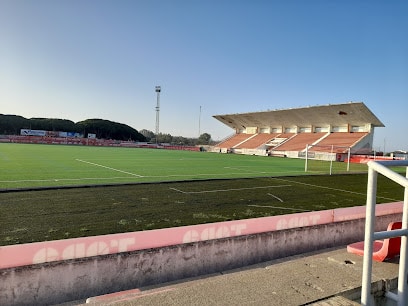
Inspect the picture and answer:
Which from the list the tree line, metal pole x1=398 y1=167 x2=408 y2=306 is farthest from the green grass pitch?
the tree line

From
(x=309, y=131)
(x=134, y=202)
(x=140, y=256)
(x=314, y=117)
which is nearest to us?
(x=140, y=256)

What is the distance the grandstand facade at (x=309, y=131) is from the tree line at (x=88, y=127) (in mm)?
50248

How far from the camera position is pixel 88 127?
435ft

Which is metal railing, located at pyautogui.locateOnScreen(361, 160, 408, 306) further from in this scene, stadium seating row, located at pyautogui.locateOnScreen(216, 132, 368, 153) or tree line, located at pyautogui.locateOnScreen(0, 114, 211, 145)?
tree line, located at pyautogui.locateOnScreen(0, 114, 211, 145)

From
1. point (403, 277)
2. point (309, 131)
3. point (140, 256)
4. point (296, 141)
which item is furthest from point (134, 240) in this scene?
point (309, 131)

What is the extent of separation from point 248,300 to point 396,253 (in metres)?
2.44

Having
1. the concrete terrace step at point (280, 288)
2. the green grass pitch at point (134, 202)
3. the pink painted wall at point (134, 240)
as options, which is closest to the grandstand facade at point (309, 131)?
the green grass pitch at point (134, 202)

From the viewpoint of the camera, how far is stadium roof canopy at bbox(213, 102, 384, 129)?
48.9 metres

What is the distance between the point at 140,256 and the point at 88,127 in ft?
453

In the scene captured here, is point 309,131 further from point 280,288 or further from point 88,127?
point 88,127

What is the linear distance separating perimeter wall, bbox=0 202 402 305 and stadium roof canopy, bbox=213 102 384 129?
47160 mm

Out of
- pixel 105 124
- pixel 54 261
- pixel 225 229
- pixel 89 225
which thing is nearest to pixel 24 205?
pixel 89 225

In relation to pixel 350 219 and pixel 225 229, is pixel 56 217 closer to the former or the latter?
pixel 225 229

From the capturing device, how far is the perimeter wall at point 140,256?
10.9ft
